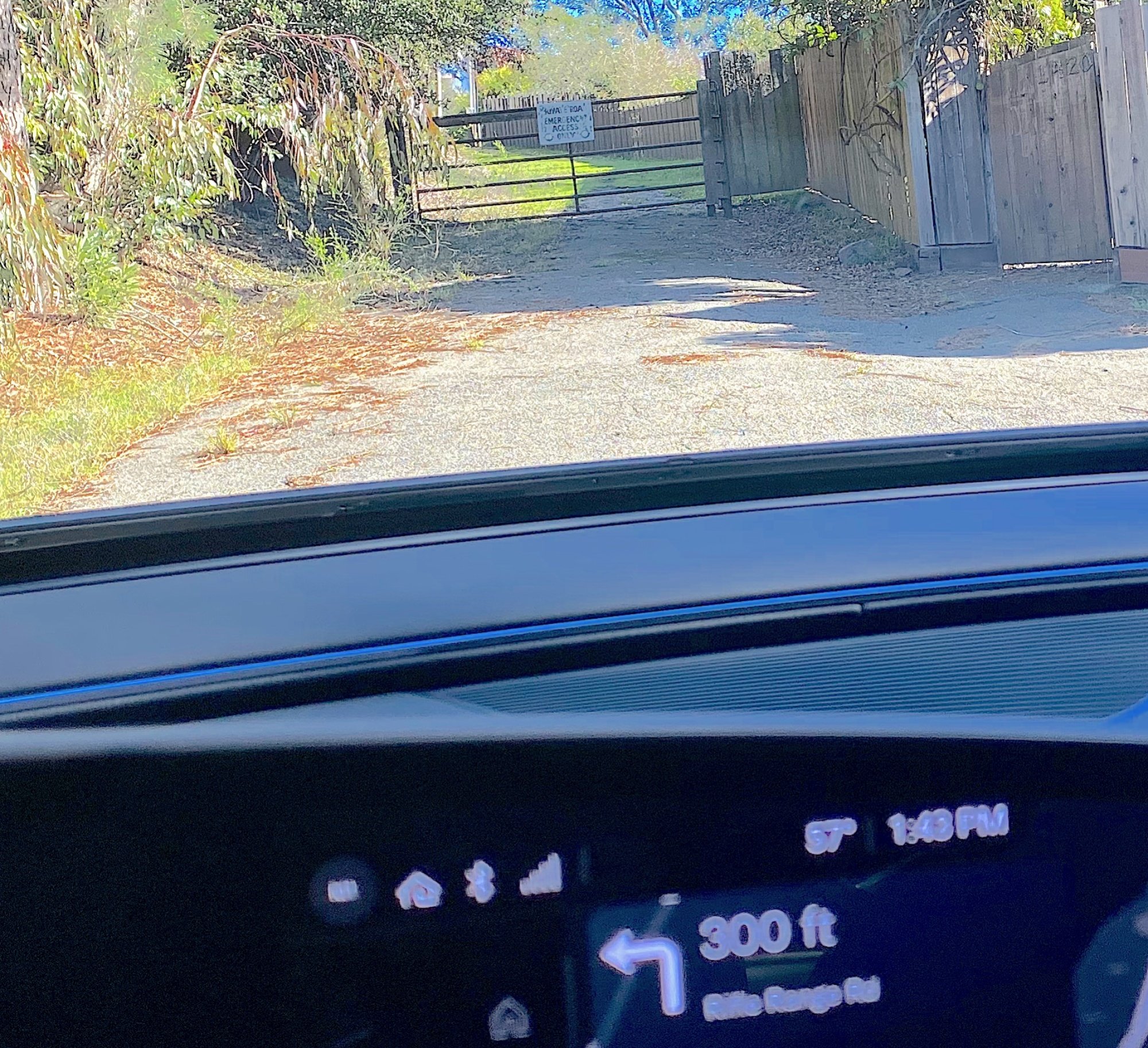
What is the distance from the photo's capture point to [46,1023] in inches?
40.4

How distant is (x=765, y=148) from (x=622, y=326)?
11.0 m

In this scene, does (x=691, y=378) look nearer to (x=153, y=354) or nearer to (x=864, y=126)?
(x=153, y=354)

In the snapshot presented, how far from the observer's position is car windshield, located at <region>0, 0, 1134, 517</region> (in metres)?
7.31

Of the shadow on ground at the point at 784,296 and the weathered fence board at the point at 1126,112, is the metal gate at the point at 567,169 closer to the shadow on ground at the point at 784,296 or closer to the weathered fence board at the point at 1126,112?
the shadow on ground at the point at 784,296

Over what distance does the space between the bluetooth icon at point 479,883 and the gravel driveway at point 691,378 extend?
5.30 meters

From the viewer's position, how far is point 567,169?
41.5 metres

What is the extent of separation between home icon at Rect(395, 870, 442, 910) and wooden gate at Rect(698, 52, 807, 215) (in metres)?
19.4

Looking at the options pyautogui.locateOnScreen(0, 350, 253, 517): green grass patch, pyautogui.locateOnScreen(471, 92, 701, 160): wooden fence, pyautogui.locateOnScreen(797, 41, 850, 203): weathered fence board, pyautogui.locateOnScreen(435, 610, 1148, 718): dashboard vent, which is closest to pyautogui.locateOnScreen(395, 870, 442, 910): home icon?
pyautogui.locateOnScreen(435, 610, 1148, 718): dashboard vent

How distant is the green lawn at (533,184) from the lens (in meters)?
20.9

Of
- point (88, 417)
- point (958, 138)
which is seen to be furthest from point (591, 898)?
point (958, 138)

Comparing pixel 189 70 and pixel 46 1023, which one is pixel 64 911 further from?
pixel 189 70

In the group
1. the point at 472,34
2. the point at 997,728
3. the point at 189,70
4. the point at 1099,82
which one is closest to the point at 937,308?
the point at 1099,82

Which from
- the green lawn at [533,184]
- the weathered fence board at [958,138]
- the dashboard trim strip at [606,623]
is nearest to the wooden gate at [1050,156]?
the weathered fence board at [958,138]

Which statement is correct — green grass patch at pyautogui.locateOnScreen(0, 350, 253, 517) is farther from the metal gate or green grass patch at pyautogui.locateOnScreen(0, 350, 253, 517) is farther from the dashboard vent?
the metal gate
